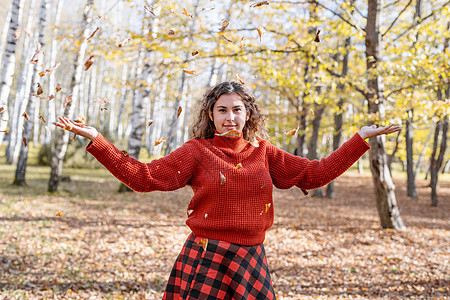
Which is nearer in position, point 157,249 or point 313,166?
point 313,166

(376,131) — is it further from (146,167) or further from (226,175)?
(146,167)

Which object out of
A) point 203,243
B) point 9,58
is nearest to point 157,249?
point 9,58

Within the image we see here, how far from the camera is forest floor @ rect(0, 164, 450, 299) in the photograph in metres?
4.76

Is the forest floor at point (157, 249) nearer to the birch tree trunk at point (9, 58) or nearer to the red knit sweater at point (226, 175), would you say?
the birch tree trunk at point (9, 58)

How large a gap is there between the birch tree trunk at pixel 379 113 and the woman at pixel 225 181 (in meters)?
5.27

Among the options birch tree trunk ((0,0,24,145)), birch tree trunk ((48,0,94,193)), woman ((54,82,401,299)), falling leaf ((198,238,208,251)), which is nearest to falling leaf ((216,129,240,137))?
woman ((54,82,401,299))

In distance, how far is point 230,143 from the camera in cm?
235

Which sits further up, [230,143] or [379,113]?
[379,113]

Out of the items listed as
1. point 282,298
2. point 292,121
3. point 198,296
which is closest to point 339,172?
point 198,296

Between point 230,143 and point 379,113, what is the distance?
19.4 ft

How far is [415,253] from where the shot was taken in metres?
6.63

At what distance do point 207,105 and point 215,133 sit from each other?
7.9 inches

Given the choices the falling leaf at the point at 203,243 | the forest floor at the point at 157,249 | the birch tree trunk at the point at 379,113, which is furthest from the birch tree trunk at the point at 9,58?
the birch tree trunk at the point at 379,113

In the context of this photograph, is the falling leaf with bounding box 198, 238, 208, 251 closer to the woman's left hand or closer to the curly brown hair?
the curly brown hair
